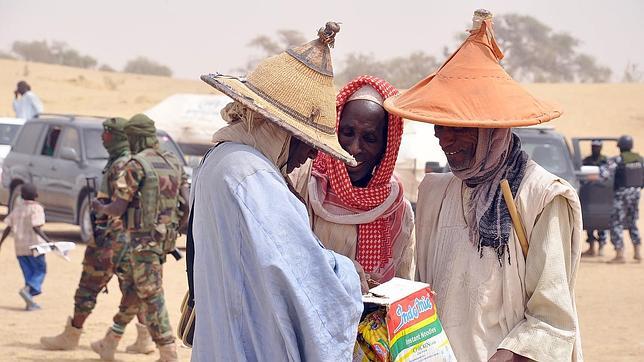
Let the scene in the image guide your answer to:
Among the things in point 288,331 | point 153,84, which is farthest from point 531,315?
point 153,84

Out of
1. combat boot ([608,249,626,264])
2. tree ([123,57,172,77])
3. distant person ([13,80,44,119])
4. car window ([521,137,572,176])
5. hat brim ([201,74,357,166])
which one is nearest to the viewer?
hat brim ([201,74,357,166])

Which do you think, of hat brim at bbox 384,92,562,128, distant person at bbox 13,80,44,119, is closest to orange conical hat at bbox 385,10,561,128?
hat brim at bbox 384,92,562,128

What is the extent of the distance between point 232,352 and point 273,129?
25.2 inches

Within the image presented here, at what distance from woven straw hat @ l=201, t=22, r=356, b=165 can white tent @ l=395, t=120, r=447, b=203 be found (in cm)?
1243

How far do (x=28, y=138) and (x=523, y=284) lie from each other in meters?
14.0

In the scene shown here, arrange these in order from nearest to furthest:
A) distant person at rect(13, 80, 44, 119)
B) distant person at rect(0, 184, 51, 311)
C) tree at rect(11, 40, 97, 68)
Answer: distant person at rect(0, 184, 51, 311) < distant person at rect(13, 80, 44, 119) < tree at rect(11, 40, 97, 68)

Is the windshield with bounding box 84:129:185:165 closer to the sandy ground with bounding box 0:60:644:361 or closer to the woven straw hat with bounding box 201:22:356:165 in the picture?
the sandy ground with bounding box 0:60:644:361

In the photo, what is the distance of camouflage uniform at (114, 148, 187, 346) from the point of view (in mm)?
7848

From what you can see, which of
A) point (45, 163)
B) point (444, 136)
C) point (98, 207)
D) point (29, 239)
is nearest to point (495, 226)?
point (444, 136)

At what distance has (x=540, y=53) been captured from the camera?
208ft

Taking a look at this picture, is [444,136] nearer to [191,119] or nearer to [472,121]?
[472,121]

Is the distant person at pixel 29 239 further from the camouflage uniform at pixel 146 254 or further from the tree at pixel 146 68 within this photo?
the tree at pixel 146 68

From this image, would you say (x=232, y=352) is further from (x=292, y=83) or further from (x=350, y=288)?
(x=292, y=83)

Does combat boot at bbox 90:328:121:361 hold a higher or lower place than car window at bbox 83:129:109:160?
lower
